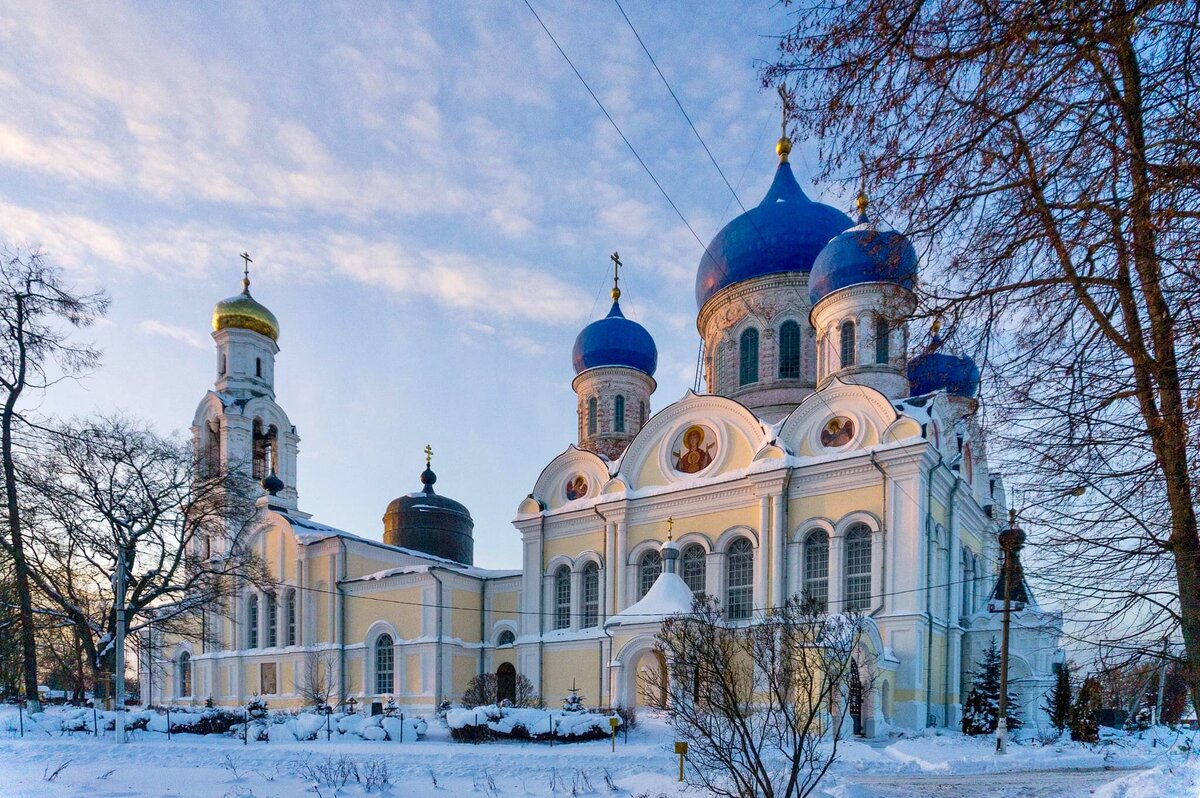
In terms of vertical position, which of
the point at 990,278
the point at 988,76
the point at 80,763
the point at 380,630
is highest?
the point at 988,76

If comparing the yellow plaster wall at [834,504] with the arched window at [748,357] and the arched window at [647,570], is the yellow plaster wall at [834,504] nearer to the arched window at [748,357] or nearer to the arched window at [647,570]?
the arched window at [647,570]

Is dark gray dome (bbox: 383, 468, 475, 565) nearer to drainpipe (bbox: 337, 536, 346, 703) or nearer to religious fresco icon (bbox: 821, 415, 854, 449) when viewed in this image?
drainpipe (bbox: 337, 536, 346, 703)

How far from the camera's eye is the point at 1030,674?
66.0 feet

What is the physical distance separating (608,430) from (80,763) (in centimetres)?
2171

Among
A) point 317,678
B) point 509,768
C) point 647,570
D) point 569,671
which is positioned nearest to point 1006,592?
point 509,768

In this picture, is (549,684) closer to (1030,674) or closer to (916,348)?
(1030,674)

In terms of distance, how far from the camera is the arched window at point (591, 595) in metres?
24.9

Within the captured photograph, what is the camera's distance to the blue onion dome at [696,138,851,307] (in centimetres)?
2755

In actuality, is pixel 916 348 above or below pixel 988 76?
below

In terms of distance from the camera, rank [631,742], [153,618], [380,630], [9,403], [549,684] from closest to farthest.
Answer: [9,403]
[631,742]
[153,618]
[549,684]
[380,630]

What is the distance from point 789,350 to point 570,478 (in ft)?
28.6

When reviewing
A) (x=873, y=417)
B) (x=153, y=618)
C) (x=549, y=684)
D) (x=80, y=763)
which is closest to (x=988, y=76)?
(x=80, y=763)

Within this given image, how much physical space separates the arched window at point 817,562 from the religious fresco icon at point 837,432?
7.78 ft

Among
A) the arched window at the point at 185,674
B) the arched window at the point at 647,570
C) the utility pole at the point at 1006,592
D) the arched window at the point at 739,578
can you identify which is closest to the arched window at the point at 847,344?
the arched window at the point at 739,578
